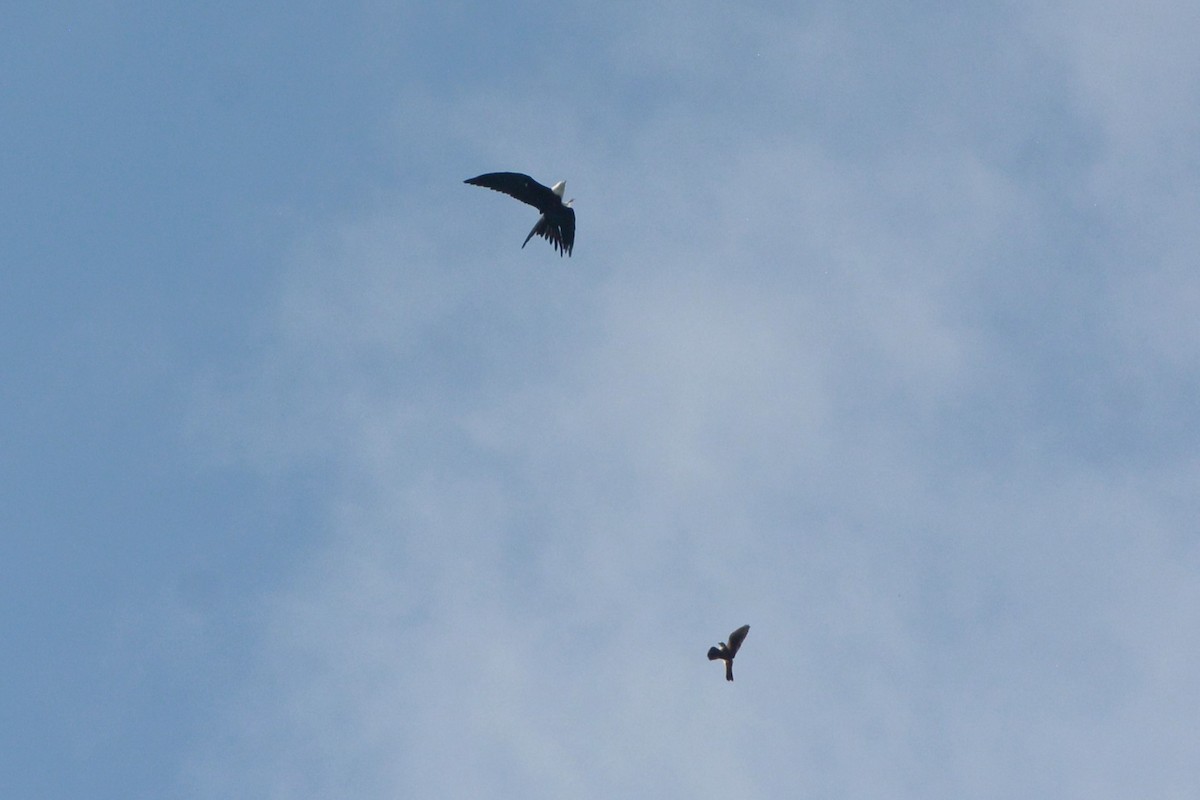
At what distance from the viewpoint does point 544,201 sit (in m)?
45.6

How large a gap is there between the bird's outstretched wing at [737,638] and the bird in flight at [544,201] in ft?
53.7

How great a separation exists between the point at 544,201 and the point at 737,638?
18.4 m

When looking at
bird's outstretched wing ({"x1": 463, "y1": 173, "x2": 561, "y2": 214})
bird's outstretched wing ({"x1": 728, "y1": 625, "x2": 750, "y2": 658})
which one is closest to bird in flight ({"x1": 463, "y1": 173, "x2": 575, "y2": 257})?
bird's outstretched wing ({"x1": 463, "y1": 173, "x2": 561, "y2": 214})

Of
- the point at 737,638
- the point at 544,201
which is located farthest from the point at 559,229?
the point at 737,638

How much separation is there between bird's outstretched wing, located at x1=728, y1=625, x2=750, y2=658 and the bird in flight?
16.4 meters

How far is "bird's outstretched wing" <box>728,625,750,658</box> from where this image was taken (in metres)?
34.4

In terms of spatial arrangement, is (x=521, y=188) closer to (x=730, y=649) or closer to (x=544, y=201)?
(x=544, y=201)

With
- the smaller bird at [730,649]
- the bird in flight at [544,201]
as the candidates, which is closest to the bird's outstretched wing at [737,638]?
the smaller bird at [730,649]

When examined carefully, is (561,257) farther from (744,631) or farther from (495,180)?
(744,631)

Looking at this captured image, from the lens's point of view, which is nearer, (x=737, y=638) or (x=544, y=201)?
(x=737, y=638)

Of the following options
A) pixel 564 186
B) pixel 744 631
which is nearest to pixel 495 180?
pixel 564 186

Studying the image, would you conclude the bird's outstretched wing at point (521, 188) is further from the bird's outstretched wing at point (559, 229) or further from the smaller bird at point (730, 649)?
the smaller bird at point (730, 649)

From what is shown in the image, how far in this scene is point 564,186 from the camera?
45594 mm

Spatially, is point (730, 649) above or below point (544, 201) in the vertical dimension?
below
